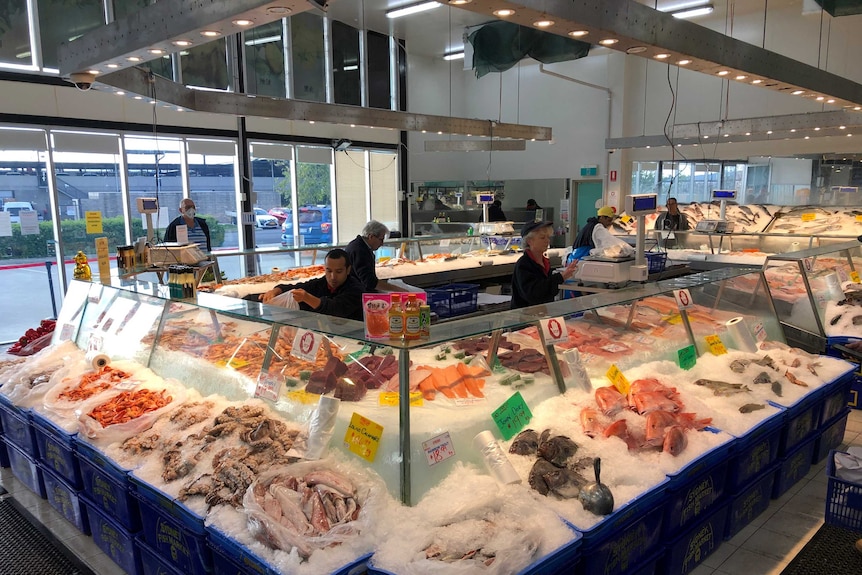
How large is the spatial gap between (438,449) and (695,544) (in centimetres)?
174

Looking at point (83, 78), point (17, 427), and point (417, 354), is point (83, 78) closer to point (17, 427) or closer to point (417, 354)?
point (17, 427)

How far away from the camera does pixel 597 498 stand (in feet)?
8.55

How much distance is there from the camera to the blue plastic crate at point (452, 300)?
6.22 m

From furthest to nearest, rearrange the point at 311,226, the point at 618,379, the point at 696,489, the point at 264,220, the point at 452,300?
the point at 311,226
the point at 264,220
the point at 452,300
the point at 618,379
the point at 696,489

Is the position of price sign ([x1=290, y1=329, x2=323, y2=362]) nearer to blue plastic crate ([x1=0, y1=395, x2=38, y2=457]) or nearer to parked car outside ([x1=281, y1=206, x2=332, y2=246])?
blue plastic crate ([x1=0, y1=395, x2=38, y2=457])

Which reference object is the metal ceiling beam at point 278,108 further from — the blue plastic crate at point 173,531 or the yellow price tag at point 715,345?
the yellow price tag at point 715,345

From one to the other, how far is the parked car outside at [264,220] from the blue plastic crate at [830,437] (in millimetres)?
11154

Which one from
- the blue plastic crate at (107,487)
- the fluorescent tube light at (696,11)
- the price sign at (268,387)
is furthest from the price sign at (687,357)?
the fluorescent tube light at (696,11)

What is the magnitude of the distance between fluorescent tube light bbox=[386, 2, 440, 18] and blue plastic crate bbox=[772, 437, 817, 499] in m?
10.1

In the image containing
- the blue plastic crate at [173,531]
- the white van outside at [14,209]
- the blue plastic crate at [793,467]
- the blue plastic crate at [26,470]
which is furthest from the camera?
the white van outside at [14,209]

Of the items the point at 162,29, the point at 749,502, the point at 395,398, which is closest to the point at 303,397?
the point at 395,398

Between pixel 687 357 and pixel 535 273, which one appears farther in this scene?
pixel 535 273

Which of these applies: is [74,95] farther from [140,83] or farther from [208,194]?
[140,83]

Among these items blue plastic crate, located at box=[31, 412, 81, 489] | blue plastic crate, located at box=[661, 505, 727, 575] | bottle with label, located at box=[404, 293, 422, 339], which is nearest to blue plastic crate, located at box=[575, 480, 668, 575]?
blue plastic crate, located at box=[661, 505, 727, 575]
